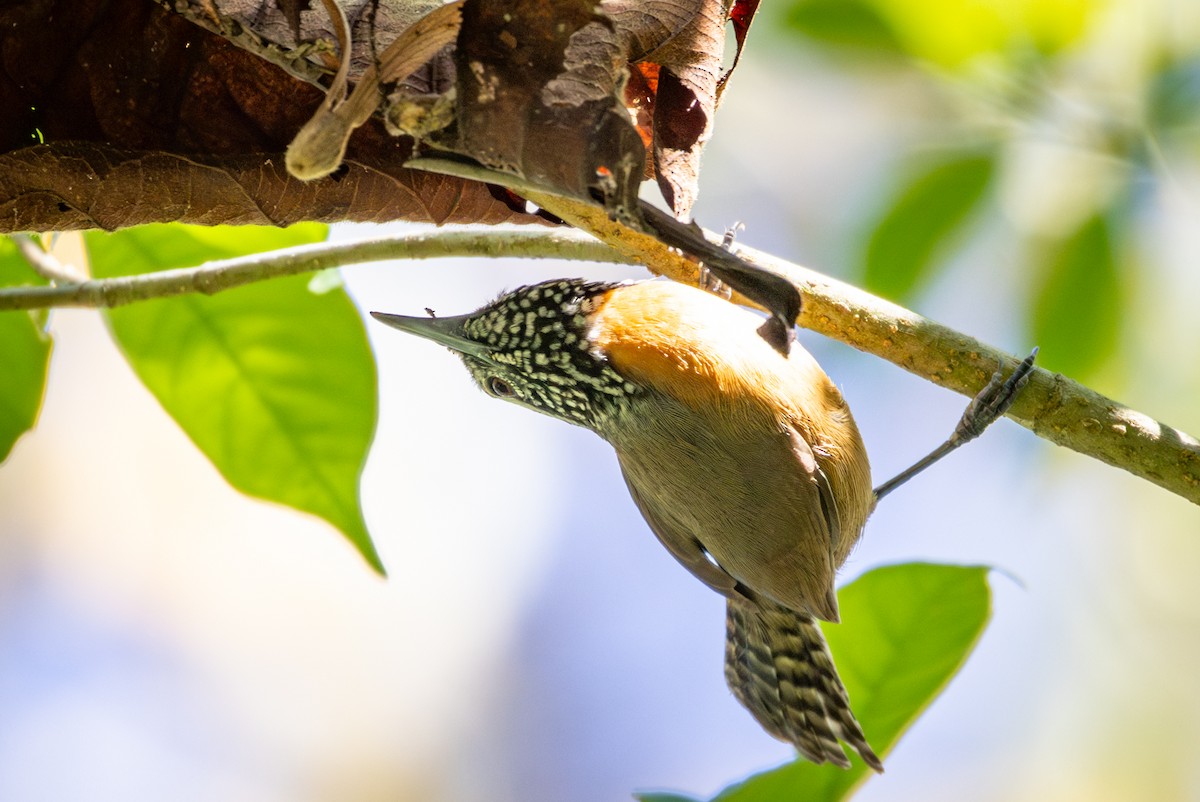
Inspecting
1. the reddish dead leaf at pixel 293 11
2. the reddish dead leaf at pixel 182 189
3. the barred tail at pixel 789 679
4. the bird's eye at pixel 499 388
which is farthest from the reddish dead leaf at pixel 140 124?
the barred tail at pixel 789 679

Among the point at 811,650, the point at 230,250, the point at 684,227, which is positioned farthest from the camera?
the point at 811,650

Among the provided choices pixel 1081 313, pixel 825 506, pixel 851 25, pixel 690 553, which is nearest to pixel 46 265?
pixel 690 553

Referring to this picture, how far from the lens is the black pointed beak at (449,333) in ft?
6.20

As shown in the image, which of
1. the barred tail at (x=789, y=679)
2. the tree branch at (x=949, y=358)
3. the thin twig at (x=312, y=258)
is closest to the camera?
the tree branch at (x=949, y=358)

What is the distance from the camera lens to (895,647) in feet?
5.79

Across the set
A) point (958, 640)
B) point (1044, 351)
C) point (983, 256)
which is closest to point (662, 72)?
point (958, 640)

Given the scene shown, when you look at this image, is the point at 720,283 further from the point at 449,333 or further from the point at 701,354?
the point at 449,333

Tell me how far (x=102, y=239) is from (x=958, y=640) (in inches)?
68.1

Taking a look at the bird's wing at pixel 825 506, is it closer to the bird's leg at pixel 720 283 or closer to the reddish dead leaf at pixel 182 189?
the bird's leg at pixel 720 283

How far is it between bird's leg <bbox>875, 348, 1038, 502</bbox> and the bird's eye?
80cm

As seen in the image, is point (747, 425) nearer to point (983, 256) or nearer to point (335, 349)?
point (335, 349)

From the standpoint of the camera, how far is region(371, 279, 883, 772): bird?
1.72 meters

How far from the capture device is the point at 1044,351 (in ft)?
6.58

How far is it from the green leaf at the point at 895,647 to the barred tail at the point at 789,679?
0.94ft
